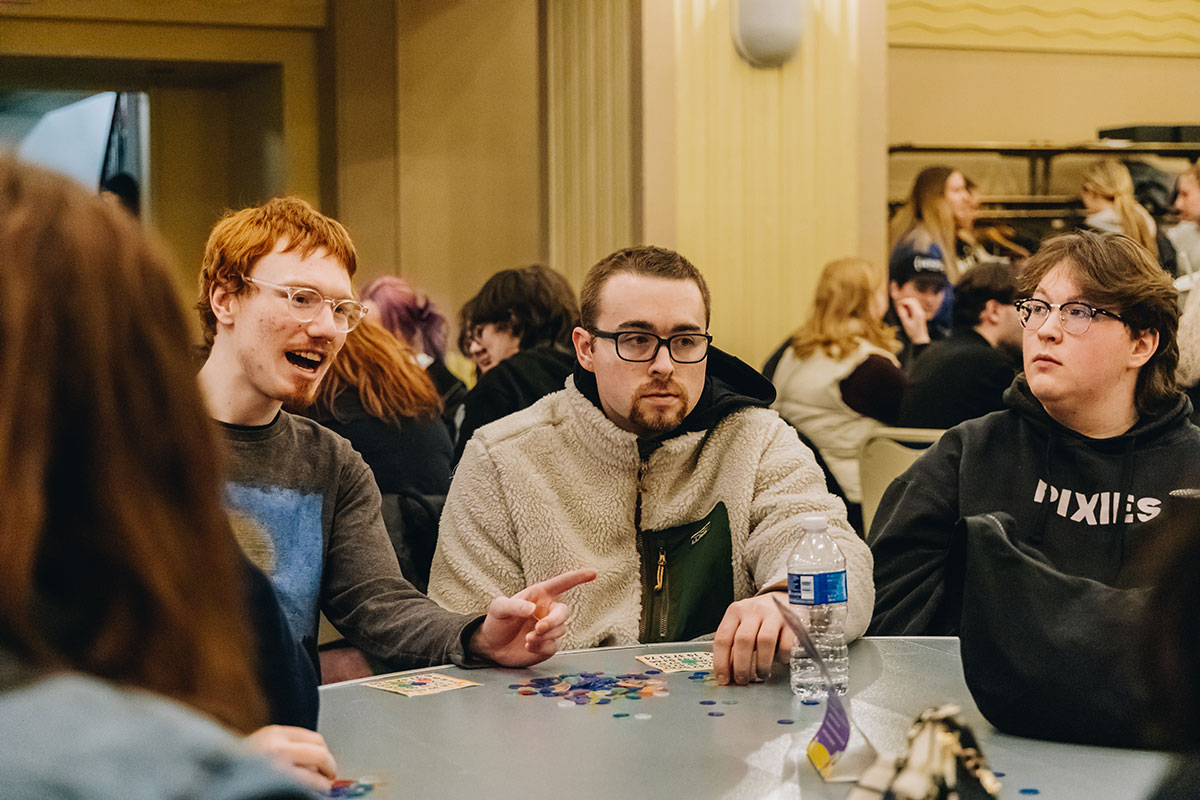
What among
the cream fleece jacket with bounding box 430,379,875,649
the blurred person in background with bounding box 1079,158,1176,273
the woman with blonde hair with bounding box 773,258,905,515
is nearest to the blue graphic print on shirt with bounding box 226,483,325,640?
the cream fleece jacket with bounding box 430,379,875,649

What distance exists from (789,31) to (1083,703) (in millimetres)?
4329

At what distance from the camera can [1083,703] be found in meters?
1.57

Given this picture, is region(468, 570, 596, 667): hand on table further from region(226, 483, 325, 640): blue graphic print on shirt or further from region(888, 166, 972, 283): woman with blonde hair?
region(888, 166, 972, 283): woman with blonde hair

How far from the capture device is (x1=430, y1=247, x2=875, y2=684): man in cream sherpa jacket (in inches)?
95.7

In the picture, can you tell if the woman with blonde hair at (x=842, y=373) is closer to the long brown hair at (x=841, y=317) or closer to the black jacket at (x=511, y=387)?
the long brown hair at (x=841, y=317)

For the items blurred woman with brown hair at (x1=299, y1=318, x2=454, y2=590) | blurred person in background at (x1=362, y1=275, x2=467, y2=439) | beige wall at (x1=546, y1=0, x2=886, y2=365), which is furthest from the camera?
beige wall at (x1=546, y1=0, x2=886, y2=365)

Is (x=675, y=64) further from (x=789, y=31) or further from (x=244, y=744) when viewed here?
(x=244, y=744)

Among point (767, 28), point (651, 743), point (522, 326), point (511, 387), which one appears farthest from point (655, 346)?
point (767, 28)

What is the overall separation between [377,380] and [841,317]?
2.18 meters

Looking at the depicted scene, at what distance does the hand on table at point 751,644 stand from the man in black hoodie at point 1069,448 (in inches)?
18.4

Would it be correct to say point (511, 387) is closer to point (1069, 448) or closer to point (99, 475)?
point (1069, 448)

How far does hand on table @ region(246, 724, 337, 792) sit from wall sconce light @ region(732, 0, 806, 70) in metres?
4.52

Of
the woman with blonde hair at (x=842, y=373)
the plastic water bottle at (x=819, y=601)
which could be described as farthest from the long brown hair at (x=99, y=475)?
the woman with blonde hair at (x=842, y=373)

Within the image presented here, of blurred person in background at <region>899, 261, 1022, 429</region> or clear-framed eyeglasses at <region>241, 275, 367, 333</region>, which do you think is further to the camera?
blurred person in background at <region>899, 261, 1022, 429</region>
